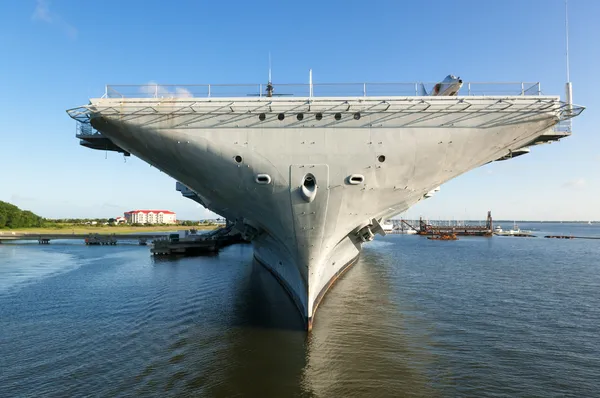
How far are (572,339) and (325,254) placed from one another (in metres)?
9.12

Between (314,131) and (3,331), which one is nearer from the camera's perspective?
(314,131)

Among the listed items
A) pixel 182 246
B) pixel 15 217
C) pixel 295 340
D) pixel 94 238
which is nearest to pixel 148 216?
pixel 15 217

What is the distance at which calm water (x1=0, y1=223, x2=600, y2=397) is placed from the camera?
26.9 feet

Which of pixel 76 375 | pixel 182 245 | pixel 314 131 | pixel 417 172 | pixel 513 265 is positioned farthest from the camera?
Result: pixel 182 245

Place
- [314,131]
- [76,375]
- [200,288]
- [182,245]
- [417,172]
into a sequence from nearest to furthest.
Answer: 1. [76,375]
2. [314,131]
3. [417,172]
4. [200,288]
5. [182,245]

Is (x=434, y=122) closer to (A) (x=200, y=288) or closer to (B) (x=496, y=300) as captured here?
(B) (x=496, y=300)

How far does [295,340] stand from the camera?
10773 mm

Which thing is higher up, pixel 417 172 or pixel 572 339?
pixel 417 172

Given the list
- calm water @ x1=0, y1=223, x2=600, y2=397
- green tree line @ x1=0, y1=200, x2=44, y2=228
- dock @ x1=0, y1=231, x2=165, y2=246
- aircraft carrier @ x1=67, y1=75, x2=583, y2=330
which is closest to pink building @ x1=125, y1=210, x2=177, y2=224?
green tree line @ x1=0, y1=200, x2=44, y2=228

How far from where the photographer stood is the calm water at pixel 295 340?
26.9ft

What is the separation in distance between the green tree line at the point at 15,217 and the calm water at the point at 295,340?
76357mm

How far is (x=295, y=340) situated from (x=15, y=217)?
97423 mm

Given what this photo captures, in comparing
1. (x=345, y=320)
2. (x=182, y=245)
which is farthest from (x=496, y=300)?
(x=182, y=245)

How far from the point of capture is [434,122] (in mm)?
10281
